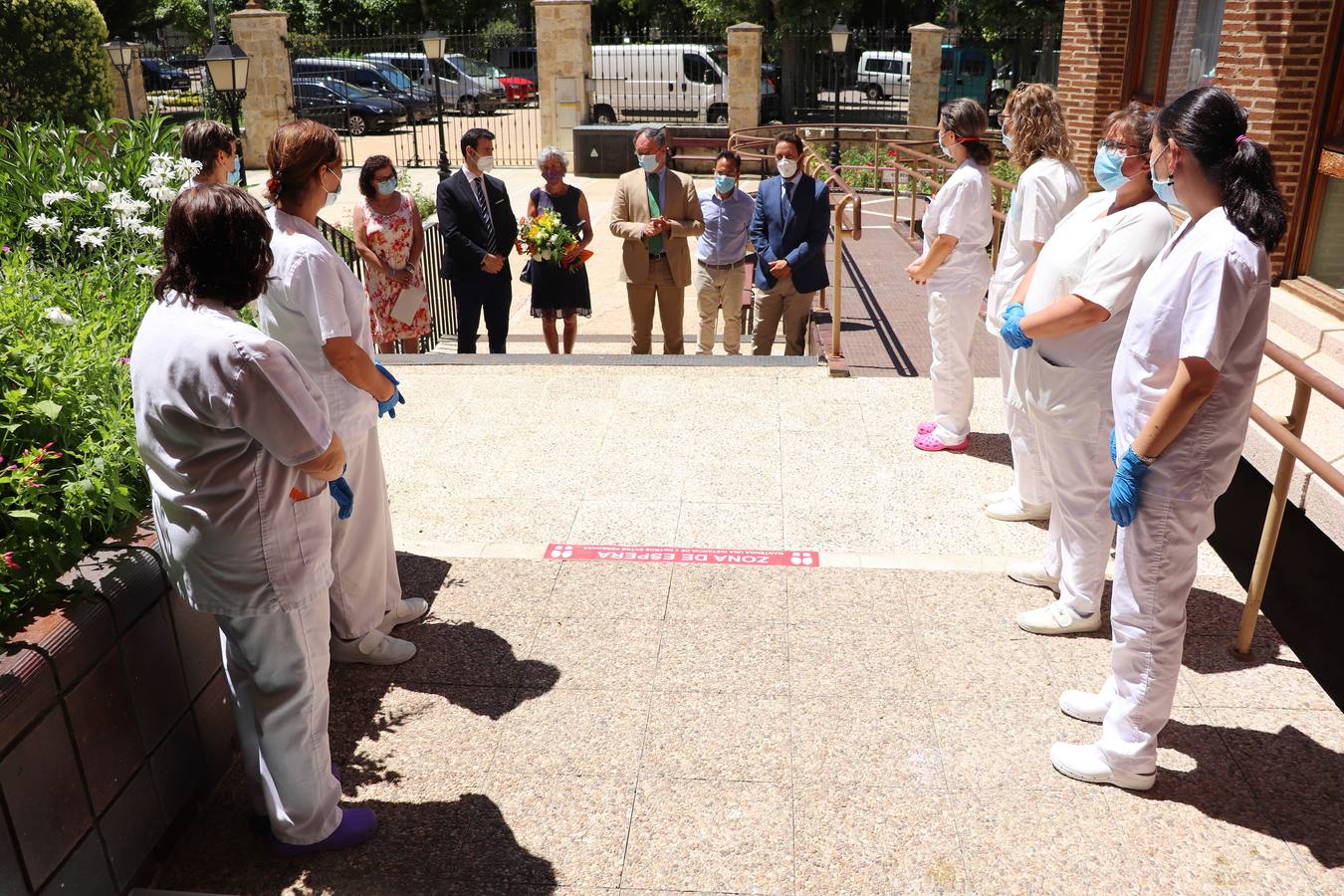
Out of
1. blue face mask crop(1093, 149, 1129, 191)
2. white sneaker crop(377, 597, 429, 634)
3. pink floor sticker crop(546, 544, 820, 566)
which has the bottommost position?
pink floor sticker crop(546, 544, 820, 566)

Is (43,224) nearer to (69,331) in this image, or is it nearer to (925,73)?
(69,331)

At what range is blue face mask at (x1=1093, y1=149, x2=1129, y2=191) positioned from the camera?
392 centimetres

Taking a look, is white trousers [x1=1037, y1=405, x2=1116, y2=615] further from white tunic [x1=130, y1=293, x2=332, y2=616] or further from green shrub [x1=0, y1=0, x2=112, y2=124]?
green shrub [x1=0, y1=0, x2=112, y2=124]

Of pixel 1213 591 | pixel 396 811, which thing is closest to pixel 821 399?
pixel 1213 591

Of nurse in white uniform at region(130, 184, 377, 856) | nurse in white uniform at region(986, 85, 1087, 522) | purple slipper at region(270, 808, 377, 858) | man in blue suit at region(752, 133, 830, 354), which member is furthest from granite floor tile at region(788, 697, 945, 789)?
man in blue suit at region(752, 133, 830, 354)

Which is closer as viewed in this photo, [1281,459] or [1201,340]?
[1201,340]

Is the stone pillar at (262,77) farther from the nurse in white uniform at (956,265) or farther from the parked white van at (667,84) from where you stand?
the nurse in white uniform at (956,265)

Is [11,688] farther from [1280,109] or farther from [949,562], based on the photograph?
[1280,109]

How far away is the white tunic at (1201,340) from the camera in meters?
2.94

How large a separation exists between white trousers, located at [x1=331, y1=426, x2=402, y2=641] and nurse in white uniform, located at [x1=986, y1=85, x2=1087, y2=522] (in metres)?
2.72

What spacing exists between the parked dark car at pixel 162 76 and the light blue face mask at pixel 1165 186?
3381cm

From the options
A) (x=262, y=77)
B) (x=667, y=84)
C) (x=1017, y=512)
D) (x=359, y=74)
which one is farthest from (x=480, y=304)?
(x=359, y=74)

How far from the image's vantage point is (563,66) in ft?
83.2

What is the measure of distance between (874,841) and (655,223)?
18.8 feet
